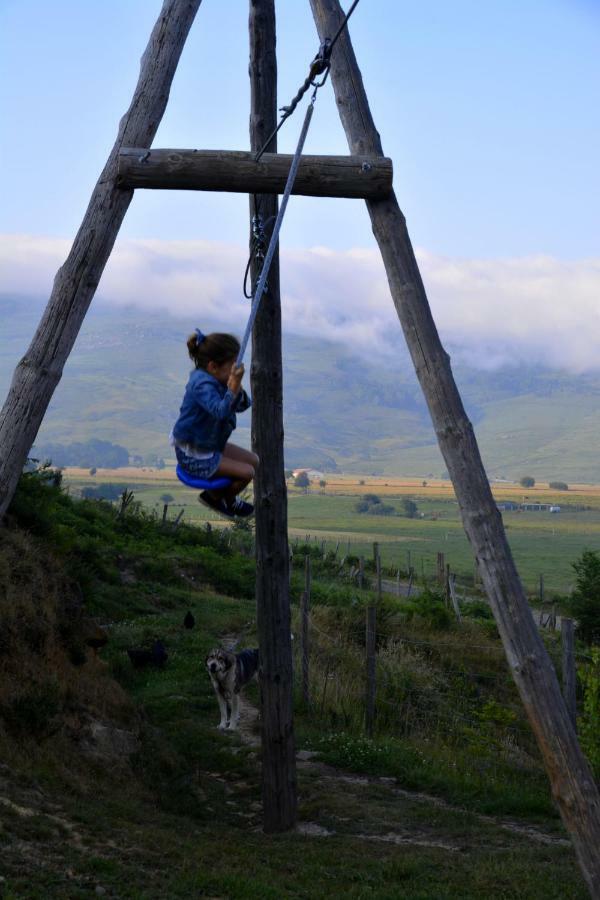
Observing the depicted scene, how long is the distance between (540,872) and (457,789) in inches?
116

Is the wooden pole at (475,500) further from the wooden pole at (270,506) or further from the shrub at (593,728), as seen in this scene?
the shrub at (593,728)

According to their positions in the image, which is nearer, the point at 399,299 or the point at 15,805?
the point at 399,299

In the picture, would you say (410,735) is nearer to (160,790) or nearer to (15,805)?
(160,790)

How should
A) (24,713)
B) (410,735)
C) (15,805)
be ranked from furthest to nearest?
(410,735)
(24,713)
(15,805)

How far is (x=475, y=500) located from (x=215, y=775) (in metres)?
5.67

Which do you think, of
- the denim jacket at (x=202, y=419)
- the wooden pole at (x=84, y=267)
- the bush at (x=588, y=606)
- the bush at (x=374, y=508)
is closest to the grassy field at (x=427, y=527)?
the bush at (x=374, y=508)

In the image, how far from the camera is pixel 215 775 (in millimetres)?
10664

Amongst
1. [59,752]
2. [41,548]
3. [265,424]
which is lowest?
[59,752]

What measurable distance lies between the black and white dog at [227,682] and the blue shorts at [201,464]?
22.6ft

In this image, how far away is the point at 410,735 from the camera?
13.1 m

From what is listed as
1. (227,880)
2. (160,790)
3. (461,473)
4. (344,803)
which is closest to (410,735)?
(344,803)

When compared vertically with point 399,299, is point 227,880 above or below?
below

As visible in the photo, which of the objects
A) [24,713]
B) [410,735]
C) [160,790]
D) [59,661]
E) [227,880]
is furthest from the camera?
[410,735]

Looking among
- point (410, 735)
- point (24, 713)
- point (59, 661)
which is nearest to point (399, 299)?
point (24, 713)
